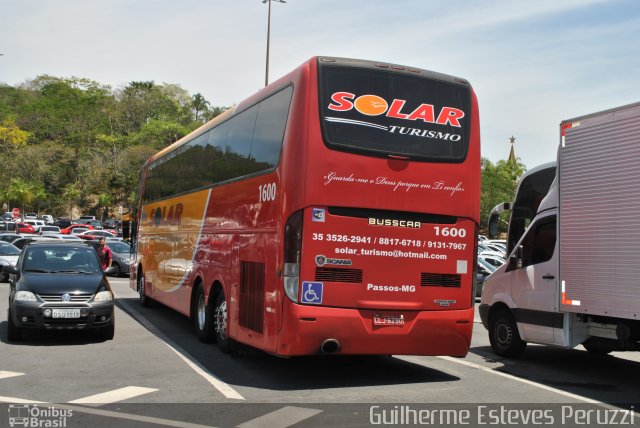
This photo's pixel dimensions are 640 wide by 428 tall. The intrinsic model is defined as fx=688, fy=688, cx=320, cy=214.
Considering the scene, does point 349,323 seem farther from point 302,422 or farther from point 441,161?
point 441,161

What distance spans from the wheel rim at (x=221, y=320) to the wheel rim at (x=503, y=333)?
4.42m

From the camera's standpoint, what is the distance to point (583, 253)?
902 cm

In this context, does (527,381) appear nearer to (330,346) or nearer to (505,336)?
(505,336)

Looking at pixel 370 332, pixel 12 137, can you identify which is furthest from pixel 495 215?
pixel 12 137

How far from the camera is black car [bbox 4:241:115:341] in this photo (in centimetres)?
1078

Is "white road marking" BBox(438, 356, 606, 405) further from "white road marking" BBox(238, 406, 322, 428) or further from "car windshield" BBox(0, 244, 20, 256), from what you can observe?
"car windshield" BBox(0, 244, 20, 256)

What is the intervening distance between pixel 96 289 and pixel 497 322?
260 inches

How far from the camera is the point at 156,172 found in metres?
17.2

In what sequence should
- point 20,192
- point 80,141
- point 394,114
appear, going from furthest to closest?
point 80,141, point 20,192, point 394,114

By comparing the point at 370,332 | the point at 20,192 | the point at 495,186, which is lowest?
the point at 370,332

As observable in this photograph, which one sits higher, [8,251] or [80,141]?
[80,141]

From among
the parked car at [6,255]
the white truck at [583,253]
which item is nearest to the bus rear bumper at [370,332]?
the white truck at [583,253]

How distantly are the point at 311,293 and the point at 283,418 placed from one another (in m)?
1.77

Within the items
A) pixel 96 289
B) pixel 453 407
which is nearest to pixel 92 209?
pixel 96 289
